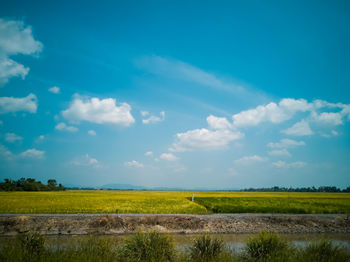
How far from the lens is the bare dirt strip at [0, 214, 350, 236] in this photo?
16.9 metres

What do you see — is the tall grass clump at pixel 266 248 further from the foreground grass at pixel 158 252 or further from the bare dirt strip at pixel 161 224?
the bare dirt strip at pixel 161 224

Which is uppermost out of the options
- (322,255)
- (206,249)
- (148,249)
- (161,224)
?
(322,255)

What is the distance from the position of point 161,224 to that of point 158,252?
34.6 ft

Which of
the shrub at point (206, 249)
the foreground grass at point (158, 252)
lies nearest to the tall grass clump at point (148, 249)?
the foreground grass at point (158, 252)

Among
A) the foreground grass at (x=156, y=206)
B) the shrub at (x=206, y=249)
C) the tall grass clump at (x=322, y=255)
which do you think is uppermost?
the tall grass clump at (x=322, y=255)

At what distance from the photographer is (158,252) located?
8.25 metres

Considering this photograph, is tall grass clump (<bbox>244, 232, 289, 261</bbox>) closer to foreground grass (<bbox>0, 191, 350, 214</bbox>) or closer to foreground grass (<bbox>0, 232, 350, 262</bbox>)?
foreground grass (<bbox>0, 232, 350, 262</bbox>)

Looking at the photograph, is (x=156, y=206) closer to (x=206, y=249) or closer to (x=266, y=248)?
(x=206, y=249)

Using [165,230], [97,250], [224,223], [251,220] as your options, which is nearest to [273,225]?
[251,220]

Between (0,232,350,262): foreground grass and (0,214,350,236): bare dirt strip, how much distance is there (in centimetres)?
879

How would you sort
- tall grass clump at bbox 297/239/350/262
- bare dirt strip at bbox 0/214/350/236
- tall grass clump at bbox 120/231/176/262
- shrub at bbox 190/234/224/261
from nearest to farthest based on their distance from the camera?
tall grass clump at bbox 297/239/350/262 < tall grass clump at bbox 120/231/176/262 < shrub at bbox 190/234/224/261 < bare dirt strip at bbox 0/214/350/236

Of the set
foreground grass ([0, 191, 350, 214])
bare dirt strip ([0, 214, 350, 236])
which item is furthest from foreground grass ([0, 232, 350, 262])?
foreground grass ([0, 191, 350, 214])

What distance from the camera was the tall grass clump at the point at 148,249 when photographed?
801 cm

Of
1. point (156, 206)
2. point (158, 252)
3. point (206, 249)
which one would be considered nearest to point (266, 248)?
point (206, 249)
